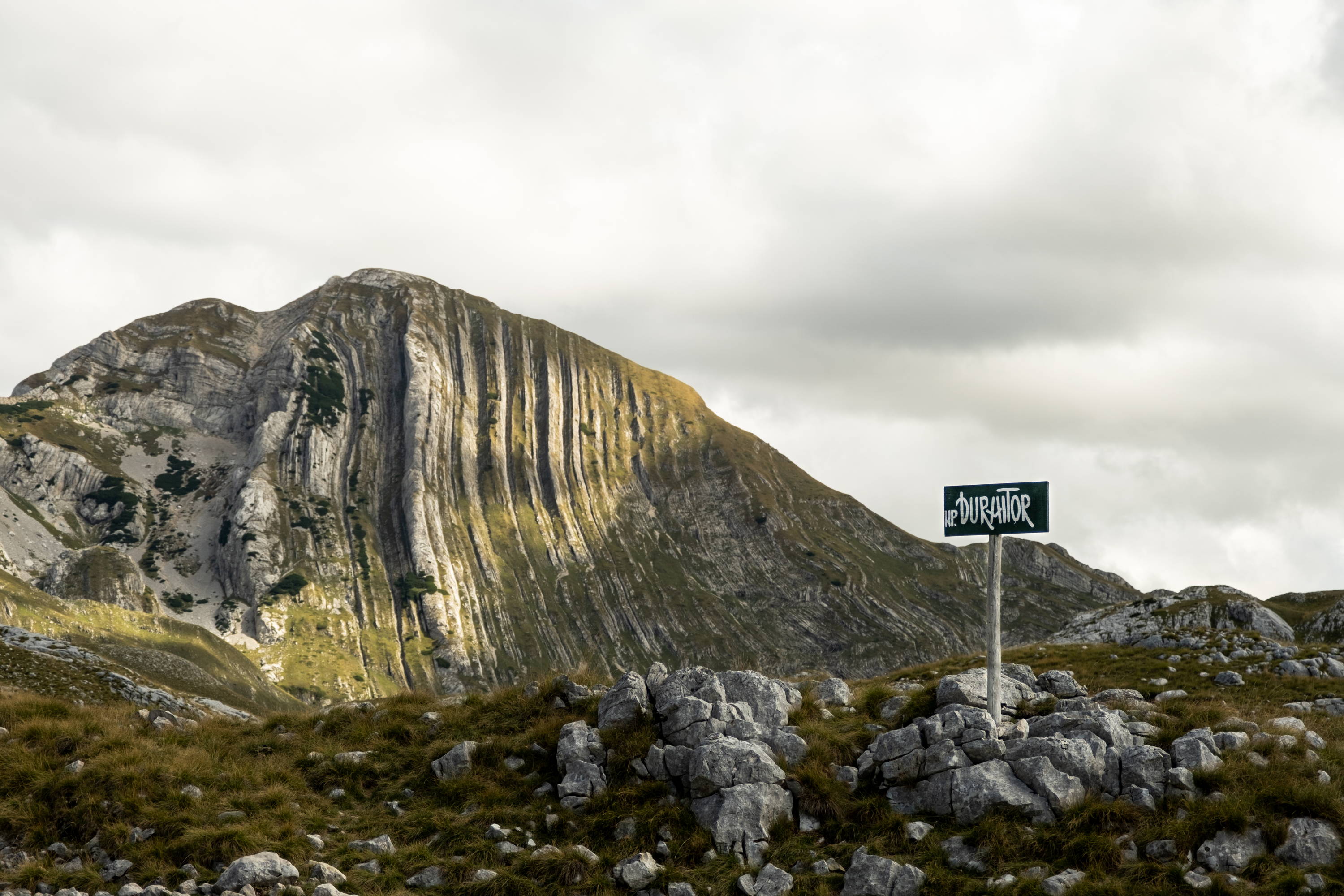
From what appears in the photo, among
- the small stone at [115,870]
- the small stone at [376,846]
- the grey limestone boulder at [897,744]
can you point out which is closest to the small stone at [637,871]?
the small stone at [376,846]

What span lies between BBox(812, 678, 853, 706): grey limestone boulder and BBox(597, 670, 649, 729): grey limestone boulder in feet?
17.2

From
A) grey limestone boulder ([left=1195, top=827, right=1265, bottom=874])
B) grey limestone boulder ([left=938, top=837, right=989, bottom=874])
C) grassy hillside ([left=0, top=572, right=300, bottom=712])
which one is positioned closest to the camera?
grey limestone boulder ([left=1195, top=827, right=1265, bottom=874])

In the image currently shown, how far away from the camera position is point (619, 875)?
1478cm

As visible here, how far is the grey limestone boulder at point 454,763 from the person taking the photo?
63.0ft

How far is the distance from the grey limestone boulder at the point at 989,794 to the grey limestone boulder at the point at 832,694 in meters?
6.45

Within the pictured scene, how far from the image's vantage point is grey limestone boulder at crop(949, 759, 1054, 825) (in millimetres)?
15477

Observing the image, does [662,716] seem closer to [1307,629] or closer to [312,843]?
[312,843]

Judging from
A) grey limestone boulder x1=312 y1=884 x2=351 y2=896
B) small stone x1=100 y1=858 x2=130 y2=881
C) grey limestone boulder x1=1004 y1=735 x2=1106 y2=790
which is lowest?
small stone x1=100 y1=858 x2=130 y2=881

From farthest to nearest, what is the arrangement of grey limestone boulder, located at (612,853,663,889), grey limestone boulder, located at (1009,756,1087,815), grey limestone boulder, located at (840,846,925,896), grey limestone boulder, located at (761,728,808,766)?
1. grey limestone boulder, located at (761,728,808,766)
2. grey limestone boulder, located at (1009,756,1087,815)
3. grey limestone boulder, located at (612,853,663,889)
4. grey limestone boulder, located at (840,846,925,896)

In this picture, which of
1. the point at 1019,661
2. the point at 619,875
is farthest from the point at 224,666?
the point at 619,875

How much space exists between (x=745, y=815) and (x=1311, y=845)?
9.49m

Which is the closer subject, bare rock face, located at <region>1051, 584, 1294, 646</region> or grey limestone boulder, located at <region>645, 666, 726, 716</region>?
grey limestone boulder, located at <region>645, 666, 726, 716</region>

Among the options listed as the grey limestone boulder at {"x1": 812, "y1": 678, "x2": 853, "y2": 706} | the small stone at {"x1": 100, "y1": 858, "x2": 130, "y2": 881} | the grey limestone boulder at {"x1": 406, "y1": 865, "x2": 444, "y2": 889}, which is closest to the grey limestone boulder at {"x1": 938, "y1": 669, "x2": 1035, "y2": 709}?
the grey limestone boulder at {"x1": 812, "y1": 678, "x2": 853, "y2": 706}

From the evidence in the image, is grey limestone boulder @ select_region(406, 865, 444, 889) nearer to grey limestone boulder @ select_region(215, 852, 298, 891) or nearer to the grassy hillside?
grey limestone boulder @ select_region(215, 852, 298, 891)
